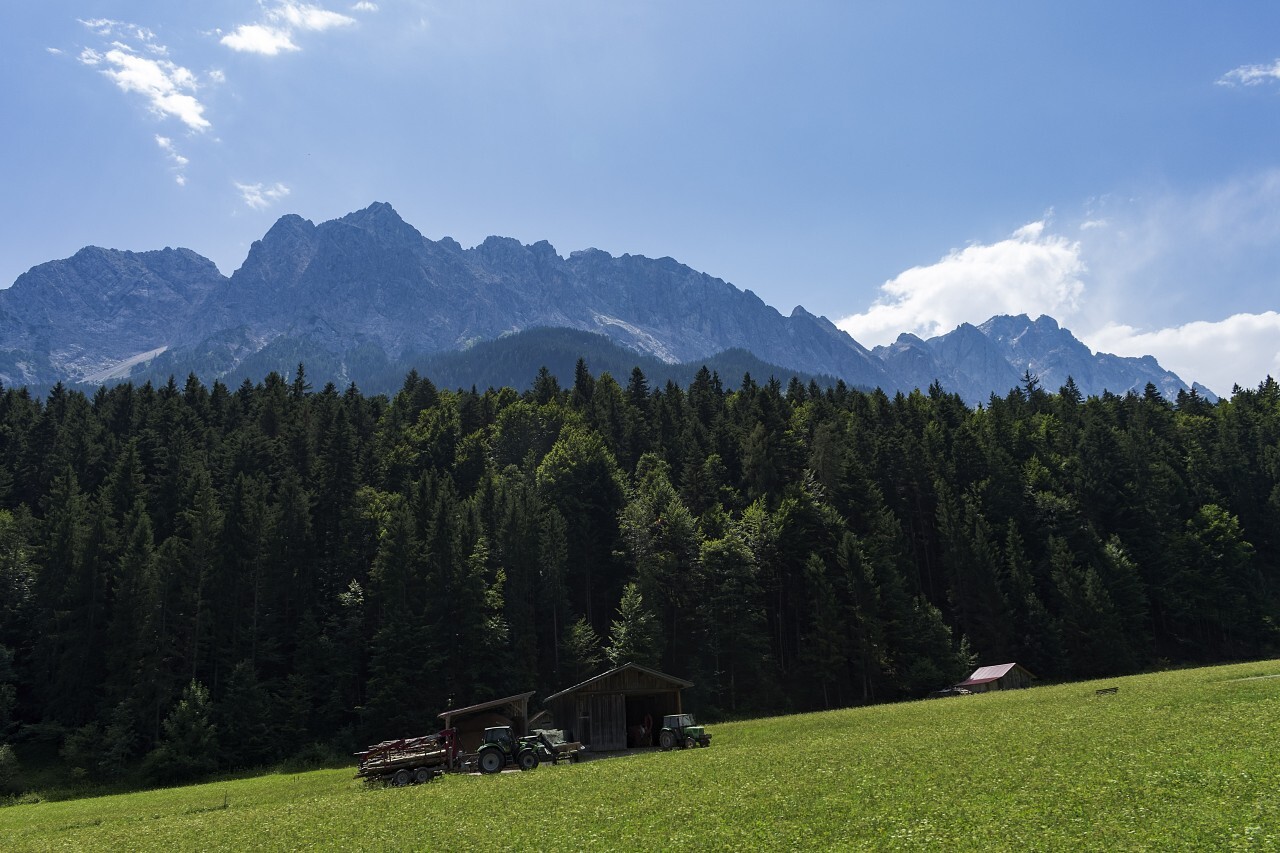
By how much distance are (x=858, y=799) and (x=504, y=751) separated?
942 inches

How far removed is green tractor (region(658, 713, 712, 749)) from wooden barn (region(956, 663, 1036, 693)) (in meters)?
34.8

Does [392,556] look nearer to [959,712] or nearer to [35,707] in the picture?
[35,707]

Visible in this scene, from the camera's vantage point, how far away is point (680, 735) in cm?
4578

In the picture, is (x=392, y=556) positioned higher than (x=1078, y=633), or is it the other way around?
(x=392, y=556)

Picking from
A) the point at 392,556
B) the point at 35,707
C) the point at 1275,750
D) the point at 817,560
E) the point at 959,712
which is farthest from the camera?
the point at 817,560

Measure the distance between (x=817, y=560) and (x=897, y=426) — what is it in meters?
39.4

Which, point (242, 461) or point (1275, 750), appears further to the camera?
point (242, 461)

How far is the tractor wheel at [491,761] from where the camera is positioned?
38969mm

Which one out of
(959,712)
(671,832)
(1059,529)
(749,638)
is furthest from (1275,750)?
(1059,529)

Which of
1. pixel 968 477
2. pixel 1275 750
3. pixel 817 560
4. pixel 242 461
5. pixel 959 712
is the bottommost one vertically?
pixel 959 712

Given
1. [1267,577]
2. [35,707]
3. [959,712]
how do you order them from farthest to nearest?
1. [1267,577]
2. [35,707]
3. [959,712]

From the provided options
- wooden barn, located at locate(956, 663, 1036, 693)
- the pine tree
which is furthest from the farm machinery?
wooden barn, located at locate(956, 663, 1036, 693)

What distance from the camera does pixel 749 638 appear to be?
7556 cm

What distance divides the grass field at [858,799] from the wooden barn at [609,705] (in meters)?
6.40
